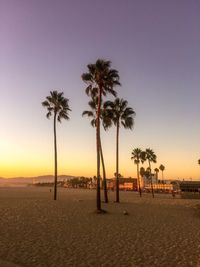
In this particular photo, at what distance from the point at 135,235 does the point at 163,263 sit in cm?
557

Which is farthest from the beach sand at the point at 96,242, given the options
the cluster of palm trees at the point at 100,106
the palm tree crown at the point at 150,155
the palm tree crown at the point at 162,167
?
the palm tree crown at the point at 162,167

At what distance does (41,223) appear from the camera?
21.0 m

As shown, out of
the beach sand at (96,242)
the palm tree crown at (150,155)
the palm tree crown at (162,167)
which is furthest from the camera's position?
the palm tree crown at (162,167)

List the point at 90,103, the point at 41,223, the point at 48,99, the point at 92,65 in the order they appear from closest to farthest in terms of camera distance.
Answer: the point at 41,223 → the point at 92,65 → the point at 90,103 → the point at 48,99

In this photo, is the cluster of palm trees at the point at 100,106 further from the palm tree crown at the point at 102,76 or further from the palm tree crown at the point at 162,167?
the palm tree crown at the point at 162,167

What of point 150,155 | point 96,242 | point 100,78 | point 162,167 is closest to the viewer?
point 96,242

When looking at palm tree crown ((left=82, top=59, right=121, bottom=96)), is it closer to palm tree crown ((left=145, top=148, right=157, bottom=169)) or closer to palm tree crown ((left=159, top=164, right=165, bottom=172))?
palm tree crown ((left=145, top=148, right=157, bottom=169))

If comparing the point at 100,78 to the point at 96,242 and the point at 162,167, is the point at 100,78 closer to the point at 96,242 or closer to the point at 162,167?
the point at 96,242

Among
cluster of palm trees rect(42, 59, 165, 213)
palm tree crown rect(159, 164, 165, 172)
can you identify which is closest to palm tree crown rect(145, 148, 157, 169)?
cluster of palm trees rect(42, 59, 165, 213)

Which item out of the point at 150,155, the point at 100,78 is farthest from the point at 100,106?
the point at 150,155

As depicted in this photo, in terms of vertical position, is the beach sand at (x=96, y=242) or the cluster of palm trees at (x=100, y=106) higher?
the cluster of palm trees at (x=100, y=106)

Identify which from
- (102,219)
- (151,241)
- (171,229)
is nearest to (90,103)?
(102,219)

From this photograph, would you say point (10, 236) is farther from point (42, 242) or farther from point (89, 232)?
point (89, 232)

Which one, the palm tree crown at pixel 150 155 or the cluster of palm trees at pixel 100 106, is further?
the palm tree crown at pixel 150 155
